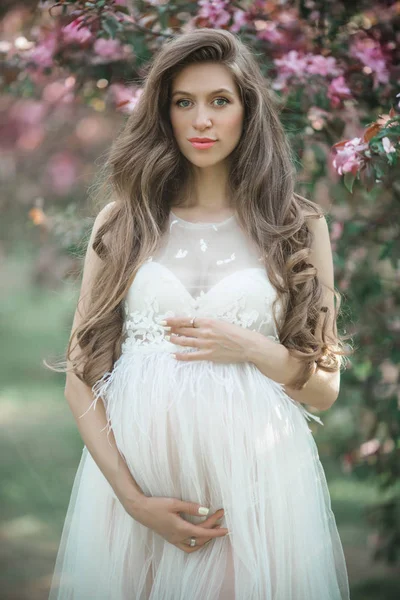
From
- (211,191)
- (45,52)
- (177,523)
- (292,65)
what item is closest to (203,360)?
(177,523)

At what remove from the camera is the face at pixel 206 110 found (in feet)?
7.41

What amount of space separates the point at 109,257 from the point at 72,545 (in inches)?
32.4

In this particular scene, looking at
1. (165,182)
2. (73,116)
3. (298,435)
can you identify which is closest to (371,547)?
(298,435)

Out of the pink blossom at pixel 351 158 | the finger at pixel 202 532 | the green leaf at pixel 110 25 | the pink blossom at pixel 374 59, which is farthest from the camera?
the pink blossom at pixel 374 59

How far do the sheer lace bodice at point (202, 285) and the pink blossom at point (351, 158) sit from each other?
339 millimetres

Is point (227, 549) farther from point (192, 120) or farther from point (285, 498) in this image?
point (192, 120)

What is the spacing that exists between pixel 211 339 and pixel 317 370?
1.18 feet

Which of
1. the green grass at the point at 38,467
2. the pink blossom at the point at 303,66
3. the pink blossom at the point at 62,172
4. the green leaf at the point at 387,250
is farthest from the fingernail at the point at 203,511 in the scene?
the pink blossom at the point at 62,172

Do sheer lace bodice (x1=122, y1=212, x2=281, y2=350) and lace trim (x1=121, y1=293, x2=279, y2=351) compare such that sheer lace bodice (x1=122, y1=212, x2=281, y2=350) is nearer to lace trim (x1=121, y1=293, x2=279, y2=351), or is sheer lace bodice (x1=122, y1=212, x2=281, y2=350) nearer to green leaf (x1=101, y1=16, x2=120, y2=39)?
lace trim (x1=121, y1=293, x2=279, y2=351)

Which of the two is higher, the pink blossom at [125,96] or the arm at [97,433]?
the pink blossom at [125,96]

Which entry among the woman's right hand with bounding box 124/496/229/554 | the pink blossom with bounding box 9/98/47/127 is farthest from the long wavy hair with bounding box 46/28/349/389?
the pink blossom with bounding box 9/98/47/127

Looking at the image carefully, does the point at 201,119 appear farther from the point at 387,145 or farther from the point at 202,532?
the point at 202,532

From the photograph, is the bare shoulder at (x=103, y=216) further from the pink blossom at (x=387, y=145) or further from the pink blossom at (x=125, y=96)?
the pink blossom at (x=387, y=145)

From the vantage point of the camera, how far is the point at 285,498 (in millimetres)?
2164
